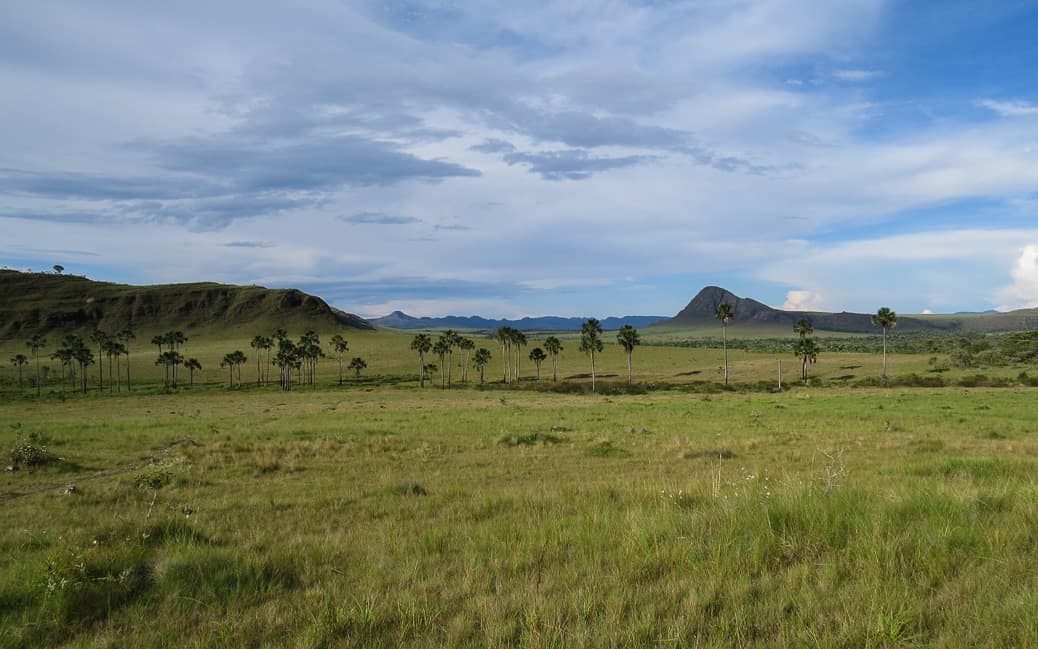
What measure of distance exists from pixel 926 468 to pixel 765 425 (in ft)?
61.7

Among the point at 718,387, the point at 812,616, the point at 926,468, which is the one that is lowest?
the point at 718,387

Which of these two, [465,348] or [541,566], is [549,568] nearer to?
[541,566]

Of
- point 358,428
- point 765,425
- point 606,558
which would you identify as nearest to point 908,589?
point 606,558

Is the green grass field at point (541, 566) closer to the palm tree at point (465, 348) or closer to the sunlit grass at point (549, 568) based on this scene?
the sunlit grass at point (549, 568)

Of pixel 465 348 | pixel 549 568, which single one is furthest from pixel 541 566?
pixel 465 348

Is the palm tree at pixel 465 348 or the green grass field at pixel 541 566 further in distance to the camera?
the palm tree at pixel 465 348

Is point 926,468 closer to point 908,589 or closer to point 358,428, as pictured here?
point 908,589

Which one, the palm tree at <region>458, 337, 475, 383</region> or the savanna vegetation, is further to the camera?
the palm tree at <region>458, 337, 475, 383</region>

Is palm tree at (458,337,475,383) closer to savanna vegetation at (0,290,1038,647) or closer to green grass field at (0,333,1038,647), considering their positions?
savanna vegetation at (0,290,1038,647)

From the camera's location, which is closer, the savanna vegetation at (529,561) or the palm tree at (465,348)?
the savanna vegetation at (529,561)

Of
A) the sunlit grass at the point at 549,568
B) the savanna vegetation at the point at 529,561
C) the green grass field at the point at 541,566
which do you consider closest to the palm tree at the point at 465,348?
the savanna vegetation at the point at 529,561

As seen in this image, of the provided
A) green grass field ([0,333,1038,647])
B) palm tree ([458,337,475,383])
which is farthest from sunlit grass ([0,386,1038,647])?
palm tree ([458,337,475,383])

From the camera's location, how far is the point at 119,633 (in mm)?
4828

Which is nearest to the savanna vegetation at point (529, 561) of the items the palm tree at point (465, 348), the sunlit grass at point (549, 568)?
the sunlit grass at point (549, 568)
